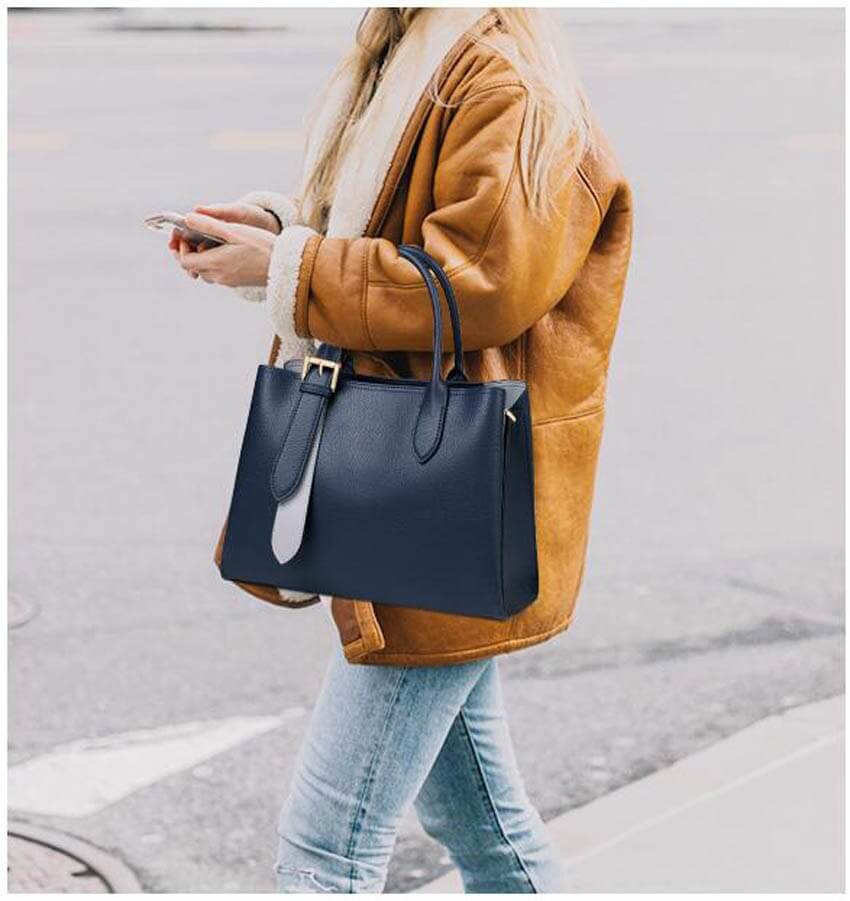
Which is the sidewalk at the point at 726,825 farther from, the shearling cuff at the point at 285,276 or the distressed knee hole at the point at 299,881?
the shearling cuff at the point at 285,276

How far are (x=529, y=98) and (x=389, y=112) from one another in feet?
0.69

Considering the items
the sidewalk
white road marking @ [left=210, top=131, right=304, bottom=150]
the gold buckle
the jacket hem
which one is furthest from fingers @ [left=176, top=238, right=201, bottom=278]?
white road marking @ [left=210, top=131, right=304, bottom=150]

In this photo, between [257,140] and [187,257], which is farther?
[257,140]

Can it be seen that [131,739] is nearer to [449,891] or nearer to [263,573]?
[449,891]

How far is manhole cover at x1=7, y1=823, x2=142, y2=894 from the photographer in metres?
3.66

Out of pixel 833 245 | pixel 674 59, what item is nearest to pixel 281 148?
pixel 833 245

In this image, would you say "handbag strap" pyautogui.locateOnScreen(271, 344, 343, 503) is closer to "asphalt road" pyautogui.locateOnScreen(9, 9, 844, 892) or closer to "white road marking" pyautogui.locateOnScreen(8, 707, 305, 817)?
"asphalt road" pyautogui.locateOnScreen(9, 9, 844, 892)

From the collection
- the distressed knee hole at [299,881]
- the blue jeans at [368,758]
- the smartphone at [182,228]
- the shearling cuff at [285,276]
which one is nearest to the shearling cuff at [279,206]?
the smartphone at [182,228]

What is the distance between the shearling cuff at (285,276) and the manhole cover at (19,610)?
2865 mm

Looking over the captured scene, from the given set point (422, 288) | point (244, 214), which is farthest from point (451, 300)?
point (244, 214)

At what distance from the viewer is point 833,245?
34.6 ft

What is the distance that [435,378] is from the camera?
7.43 ft

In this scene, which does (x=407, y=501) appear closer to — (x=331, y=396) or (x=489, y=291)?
(x=331, y=396)

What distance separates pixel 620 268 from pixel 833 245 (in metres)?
8.36
